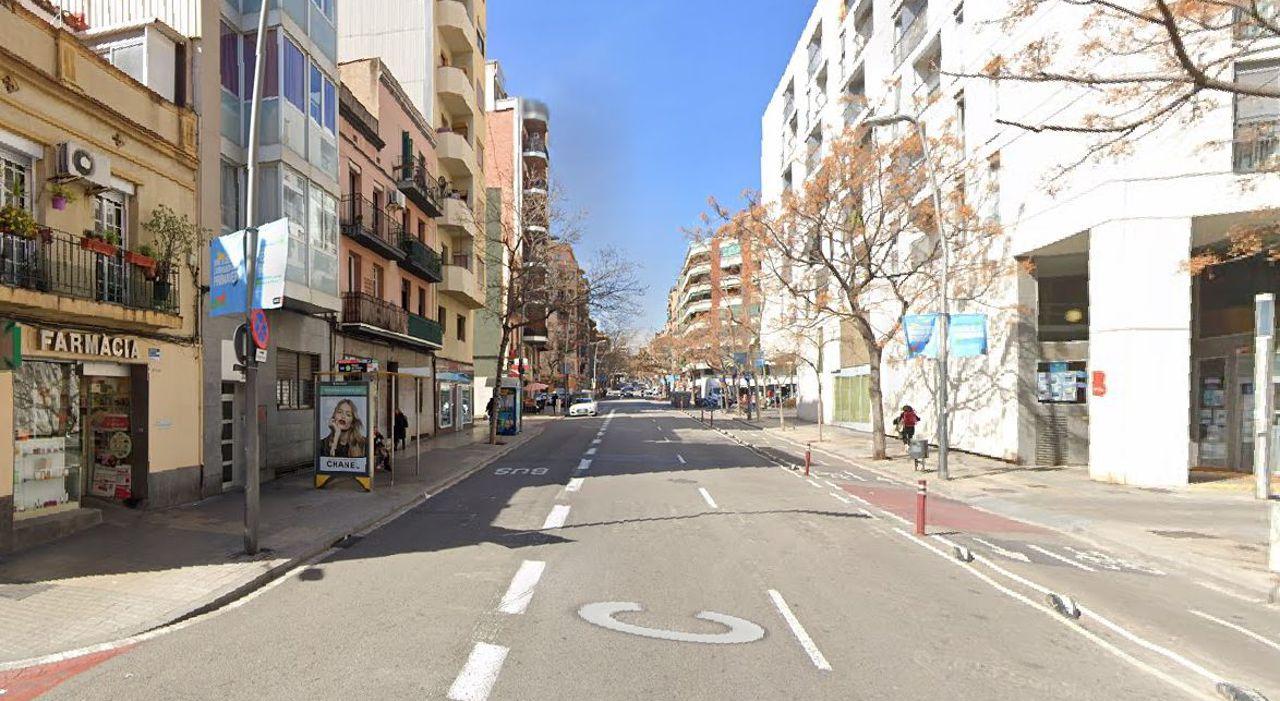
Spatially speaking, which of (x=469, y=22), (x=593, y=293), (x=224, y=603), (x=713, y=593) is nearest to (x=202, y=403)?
(x=224, y=603)

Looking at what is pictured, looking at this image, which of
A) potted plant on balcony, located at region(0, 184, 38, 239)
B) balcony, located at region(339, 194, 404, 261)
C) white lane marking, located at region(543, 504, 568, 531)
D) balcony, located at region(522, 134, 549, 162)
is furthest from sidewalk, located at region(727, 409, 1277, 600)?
balcony, located at region(522, 134, 549, 162)

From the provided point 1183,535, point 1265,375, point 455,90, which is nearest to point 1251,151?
point 1265,375

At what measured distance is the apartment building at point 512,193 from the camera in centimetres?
3081

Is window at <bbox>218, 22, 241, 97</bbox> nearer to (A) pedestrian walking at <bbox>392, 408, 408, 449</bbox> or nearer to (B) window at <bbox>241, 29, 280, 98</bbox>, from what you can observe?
(B) window at <bbox>241, 29, 280, 98</bbox>

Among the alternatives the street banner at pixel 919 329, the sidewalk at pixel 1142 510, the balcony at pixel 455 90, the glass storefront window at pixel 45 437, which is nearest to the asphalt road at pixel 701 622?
the sidewalk at pixel 1142 510

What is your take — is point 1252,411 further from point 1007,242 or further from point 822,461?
point 822,461

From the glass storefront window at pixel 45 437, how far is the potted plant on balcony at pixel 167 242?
6.00ft

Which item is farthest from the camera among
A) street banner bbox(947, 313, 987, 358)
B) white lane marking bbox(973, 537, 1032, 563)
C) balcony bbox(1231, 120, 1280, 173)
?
street banner bbox(947, 313, 987, 358)

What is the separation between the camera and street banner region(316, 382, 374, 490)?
46.7 ft

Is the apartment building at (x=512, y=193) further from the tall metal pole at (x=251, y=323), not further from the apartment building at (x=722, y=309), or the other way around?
the tall metal pole at (x=251, y=323)

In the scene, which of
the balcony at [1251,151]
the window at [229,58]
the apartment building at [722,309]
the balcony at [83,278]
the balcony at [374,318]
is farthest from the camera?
the apartment building at [722,309]

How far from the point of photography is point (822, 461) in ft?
74.1

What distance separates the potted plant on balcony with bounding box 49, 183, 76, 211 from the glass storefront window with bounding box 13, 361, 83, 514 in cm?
235

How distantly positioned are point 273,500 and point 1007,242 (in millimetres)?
20633
